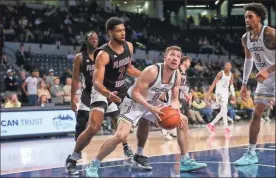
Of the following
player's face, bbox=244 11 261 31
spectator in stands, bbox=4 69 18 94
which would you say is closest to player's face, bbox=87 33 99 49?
player's face, bbox=244 11 261 31

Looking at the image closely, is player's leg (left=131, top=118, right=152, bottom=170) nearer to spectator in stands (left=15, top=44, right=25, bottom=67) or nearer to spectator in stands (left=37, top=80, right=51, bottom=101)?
spectator in stands (left=37, top=80, right=51, bottom=101)

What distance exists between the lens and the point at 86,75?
17.9 ft

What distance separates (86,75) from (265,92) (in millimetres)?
2017

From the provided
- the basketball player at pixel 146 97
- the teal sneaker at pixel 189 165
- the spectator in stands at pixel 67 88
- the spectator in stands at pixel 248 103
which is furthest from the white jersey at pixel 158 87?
the spectator in stands at pixel 67 88

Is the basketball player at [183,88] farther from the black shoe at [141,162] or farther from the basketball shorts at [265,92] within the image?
the basketball shorts at [265,92]

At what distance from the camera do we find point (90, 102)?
17.3 feet

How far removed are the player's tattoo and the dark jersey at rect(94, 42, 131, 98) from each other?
1.36 metres

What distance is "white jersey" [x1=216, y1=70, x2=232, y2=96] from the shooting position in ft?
27.9

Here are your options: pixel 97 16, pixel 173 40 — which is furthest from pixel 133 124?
pixel 97 16

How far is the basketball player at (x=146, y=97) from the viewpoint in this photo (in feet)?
15.5

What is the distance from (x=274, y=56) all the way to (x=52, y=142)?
619 centimetres

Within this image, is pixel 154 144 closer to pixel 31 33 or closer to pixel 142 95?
pixel 142 95

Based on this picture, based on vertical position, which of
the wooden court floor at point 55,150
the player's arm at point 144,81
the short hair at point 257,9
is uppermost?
the short hair at point 257,9

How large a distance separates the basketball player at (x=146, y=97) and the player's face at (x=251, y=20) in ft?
2.68
